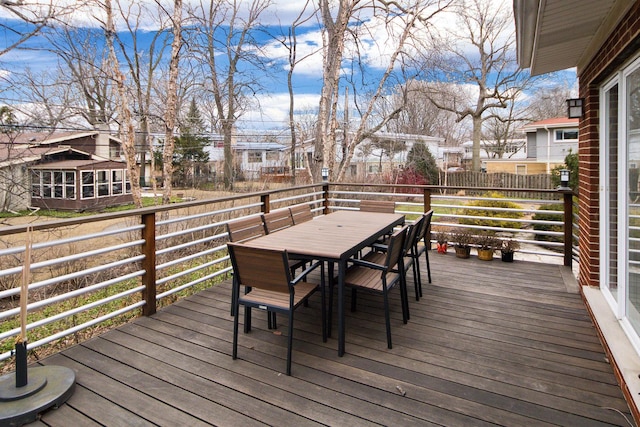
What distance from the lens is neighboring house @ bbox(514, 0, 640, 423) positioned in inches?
88.9

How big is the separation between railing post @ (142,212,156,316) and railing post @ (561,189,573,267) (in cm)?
452

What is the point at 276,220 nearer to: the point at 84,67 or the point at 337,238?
the point at 337,238

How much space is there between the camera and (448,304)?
139 inches

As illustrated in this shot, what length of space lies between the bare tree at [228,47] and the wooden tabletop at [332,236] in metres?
6.50

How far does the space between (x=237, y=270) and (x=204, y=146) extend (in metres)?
18.6

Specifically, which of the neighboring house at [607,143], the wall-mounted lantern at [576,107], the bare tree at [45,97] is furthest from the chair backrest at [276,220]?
the bare tree at [45,97]

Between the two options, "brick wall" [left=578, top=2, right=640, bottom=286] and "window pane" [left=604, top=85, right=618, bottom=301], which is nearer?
"window pane" [left=604, top=85, right=618, bottom=301]

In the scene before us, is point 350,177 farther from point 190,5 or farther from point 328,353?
point 328,353

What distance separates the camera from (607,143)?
3.08 m

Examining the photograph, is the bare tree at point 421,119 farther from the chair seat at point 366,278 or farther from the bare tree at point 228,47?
the chair seat at point 366,278

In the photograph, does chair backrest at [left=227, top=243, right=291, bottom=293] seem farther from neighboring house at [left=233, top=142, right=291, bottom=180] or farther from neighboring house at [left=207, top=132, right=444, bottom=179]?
neighboring house at [left=233, top=142, right=291, bottom=180]

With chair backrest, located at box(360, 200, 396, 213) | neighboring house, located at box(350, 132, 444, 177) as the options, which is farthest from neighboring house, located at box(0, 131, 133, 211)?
chair backrest, located at box(360, 200, 396, 213)

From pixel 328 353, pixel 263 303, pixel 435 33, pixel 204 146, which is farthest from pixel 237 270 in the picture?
pixel 204 146

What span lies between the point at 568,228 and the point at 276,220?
3480 mm
